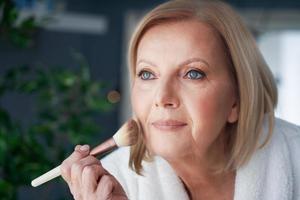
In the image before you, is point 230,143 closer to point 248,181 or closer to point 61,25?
point 248,181

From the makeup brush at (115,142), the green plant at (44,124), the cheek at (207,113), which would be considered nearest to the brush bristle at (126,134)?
the makeup brush at (115,142)

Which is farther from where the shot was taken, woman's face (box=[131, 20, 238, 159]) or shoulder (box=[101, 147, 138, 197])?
shoulder (box=[101, 147, 138, 197])

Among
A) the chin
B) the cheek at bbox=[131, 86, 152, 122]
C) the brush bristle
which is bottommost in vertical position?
the chin

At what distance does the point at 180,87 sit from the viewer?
1.01m

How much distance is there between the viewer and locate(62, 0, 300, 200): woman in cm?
100

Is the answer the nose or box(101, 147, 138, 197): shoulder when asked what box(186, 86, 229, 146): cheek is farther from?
box(101, 147, 138, 197): shoulder

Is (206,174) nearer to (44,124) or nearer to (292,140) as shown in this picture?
(292,140)

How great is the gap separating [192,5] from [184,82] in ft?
0.52

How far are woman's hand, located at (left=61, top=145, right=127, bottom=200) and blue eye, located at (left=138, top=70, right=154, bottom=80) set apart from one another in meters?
0.17

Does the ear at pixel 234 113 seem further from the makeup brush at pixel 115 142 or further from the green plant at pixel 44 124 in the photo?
the green plant at pixel 44 124

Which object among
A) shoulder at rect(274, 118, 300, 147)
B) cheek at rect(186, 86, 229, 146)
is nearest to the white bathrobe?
shoulder at rect(274, 118, 300, 147)

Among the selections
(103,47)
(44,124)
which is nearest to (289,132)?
(44,124)

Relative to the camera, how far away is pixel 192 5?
42.0 inches

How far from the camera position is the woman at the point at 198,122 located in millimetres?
1000
